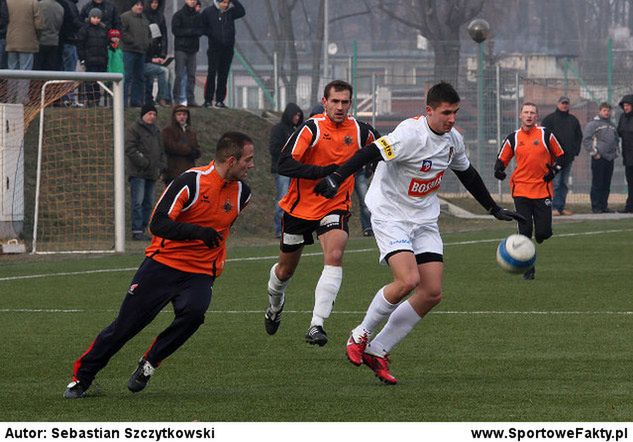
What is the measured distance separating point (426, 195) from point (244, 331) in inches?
106

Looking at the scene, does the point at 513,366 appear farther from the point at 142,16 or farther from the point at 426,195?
the point at 142,16

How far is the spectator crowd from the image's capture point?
22609 mm

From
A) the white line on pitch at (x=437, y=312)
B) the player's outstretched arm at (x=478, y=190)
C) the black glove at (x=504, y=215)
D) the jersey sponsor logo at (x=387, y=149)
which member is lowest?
the white line on pitch at (x=437, y=312)

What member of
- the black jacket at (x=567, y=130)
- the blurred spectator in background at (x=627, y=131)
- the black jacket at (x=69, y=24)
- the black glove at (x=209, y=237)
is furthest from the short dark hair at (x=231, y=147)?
the blurred spectator in background at (x=627, y=131)

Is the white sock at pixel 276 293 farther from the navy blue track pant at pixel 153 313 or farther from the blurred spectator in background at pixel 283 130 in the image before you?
the blurred spectator in background at pixel 283 130

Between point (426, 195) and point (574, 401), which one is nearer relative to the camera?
point (574, 401)

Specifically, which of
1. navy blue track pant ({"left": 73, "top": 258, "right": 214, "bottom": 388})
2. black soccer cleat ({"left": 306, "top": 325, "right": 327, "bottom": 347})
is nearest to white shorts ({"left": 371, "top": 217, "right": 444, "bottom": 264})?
black soccer cleat ({"left": 306, "top": 325, "right": 327, "bottom": 347})

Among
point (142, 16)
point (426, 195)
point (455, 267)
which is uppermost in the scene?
point (142, 16)

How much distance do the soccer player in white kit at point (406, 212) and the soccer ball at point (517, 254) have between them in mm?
1511

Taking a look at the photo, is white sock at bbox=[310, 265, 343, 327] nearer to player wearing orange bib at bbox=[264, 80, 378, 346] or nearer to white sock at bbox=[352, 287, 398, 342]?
player wearing orange bib at bbox=[264, 80, 378, 346]

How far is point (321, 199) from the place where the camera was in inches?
477

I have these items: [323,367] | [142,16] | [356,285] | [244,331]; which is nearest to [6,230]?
[142,16]

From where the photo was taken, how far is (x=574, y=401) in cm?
872

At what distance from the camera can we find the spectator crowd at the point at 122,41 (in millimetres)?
22609
